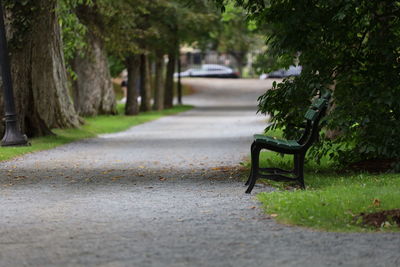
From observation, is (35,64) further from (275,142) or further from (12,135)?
(275,142)

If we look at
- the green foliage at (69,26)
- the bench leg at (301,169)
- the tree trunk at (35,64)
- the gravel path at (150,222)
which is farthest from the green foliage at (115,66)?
the bench leg at (301,169)

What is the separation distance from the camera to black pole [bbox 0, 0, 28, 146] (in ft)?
68.9

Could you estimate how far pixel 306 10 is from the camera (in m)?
13.8

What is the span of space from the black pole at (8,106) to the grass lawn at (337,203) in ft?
32.9

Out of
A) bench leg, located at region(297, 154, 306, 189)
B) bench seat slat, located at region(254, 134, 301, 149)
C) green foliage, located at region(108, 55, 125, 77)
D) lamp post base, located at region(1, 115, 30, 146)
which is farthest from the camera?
green foliage, located at region(108, 55, 125, 77)

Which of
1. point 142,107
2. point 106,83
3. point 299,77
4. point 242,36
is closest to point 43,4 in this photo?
point 299,77

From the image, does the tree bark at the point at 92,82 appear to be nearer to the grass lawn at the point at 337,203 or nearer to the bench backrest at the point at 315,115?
the bench backrest at the point at 315,115

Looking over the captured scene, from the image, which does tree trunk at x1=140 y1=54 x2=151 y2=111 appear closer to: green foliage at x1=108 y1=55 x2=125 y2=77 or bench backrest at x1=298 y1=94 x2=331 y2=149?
green foliage at x1=108 y1=55 x2=125 y2=77

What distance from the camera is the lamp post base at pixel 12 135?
21406mm

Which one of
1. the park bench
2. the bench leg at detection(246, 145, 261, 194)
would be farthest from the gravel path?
the park bench

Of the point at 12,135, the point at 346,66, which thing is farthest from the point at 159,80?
the point at 346,66

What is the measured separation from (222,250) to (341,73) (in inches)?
267

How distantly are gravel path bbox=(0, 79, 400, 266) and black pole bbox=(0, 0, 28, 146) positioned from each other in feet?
12.6

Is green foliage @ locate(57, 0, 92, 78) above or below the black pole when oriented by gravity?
above
